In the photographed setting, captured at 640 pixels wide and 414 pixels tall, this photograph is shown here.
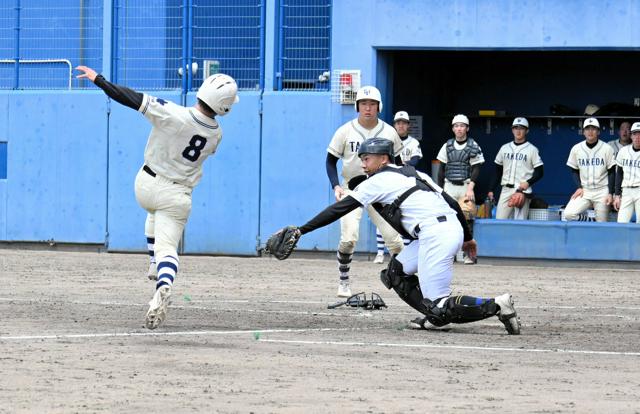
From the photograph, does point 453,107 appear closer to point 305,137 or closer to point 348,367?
point 305,137

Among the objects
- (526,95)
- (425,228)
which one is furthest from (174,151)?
(526,95)

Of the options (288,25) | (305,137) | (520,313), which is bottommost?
(520,313)

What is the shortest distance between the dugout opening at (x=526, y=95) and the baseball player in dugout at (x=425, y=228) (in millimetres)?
12607

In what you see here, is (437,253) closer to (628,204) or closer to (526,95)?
(628,204)

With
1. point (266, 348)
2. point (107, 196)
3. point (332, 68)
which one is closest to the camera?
point (266, 348)

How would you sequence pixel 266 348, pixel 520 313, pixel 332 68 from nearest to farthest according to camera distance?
pixel 266 348 < pixel 520 313 < pixel 332 68

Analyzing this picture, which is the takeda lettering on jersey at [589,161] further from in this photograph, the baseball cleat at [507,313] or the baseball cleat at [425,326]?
the baseball cleat at [507,313]

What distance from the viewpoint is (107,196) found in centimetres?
2180

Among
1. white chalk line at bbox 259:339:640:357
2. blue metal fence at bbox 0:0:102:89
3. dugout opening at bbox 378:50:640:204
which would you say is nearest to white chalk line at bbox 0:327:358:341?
white chalk line at bbox 259:339:640:357

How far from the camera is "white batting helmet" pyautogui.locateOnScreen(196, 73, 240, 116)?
36.3 feet

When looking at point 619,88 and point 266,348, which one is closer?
point 266,348

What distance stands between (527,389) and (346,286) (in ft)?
20.0

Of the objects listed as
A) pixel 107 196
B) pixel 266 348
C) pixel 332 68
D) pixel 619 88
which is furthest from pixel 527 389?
pixel 619 88

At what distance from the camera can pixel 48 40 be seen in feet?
72.5
